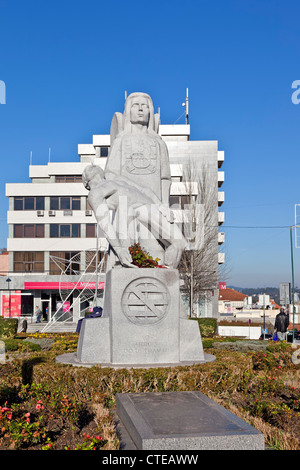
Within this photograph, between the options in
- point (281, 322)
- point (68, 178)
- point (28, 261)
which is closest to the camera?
point (281, 322)

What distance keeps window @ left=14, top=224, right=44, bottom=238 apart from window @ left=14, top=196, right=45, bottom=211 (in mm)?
1489

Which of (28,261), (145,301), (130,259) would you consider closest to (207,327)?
(130,259)

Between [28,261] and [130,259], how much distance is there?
1358 inches

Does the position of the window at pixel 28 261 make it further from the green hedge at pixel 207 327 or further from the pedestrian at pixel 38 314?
the green hedge at pixel 207 327

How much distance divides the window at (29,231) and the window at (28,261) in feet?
4.86

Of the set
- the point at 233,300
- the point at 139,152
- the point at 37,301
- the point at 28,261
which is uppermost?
the point at 139,152

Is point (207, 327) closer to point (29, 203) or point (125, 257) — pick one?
point (125, 257)

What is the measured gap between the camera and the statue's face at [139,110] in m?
11.7

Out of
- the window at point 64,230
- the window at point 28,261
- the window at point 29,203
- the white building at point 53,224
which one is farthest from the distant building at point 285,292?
the window at point 29,203

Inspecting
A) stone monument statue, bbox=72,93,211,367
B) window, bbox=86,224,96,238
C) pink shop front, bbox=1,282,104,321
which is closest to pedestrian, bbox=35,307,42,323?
pink shop front, bbox=1,282,104,321

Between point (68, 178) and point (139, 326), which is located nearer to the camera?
point (139, 326)

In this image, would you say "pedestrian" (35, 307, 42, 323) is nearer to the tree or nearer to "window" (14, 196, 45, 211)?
"window" (14, 196, 45, 211)

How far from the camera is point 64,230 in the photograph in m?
42.9

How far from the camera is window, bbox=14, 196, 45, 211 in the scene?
43.2 meters
